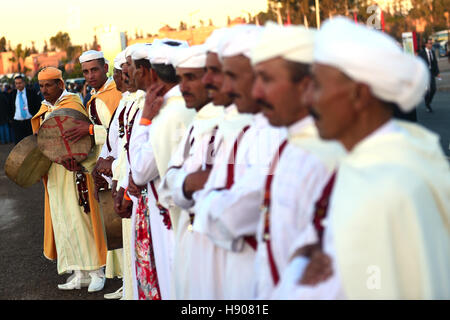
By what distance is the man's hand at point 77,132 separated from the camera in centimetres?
653

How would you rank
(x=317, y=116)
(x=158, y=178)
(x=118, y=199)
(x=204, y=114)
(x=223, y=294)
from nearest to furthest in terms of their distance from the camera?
(x=317, y=116) < (x=223, y=294) < (x=204, y=114) < (x=158, y=178) < (x=118, y=199)

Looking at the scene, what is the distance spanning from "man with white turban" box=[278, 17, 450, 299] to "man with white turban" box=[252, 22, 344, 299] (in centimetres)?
21

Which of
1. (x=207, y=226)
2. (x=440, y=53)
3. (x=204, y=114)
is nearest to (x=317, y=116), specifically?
(x=207, y=226)

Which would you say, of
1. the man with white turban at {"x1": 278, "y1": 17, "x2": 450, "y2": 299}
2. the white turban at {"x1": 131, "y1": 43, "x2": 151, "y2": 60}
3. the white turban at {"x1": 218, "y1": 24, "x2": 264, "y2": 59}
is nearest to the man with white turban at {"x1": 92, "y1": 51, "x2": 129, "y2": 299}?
the white turban at {"x1": 131, "y1": 43, "x2": 151, "y2": 60}

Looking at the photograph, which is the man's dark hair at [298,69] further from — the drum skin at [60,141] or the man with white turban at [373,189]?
the drum skin at [60,141]

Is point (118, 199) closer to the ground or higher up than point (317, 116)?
closer to the ground

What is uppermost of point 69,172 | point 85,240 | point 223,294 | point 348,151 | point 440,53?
point 348,151

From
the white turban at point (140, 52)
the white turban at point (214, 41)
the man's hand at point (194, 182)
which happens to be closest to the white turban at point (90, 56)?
the white turban at point (140, 52)

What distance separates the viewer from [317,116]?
2.19m

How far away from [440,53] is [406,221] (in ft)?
175

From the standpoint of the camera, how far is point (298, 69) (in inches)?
99.2

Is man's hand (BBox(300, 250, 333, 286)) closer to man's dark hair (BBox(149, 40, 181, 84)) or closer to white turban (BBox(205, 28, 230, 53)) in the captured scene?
white turban (BBox(205, 28, 230, 53))

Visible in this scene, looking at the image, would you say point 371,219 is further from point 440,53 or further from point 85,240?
point 440,53

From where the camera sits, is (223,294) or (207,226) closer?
(207,226)
